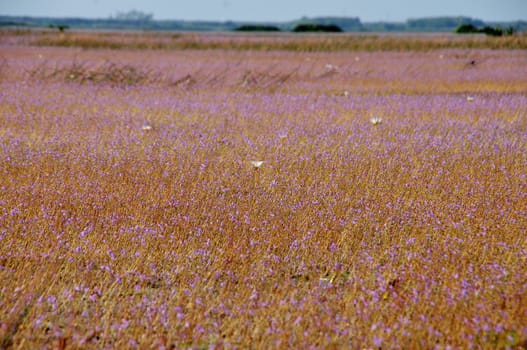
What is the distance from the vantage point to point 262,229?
392 cm

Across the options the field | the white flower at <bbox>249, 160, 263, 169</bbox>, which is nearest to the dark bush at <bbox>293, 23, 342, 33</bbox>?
the field

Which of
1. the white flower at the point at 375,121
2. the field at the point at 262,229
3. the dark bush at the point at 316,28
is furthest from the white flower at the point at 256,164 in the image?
the dark bush at the point at 316,28

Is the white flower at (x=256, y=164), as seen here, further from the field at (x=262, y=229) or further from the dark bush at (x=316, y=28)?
the dark bush at (x=316, y=28)

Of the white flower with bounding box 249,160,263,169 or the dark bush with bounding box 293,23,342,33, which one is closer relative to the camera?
the white flower with bounding box 249,160,263,169

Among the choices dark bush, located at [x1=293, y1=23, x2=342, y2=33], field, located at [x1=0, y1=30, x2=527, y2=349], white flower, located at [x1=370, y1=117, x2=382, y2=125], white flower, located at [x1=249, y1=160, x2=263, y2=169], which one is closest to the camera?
field, located at [x1=0, y1=30, x2=527, y2=349]

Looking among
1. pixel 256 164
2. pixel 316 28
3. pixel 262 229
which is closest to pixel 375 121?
pixel 256 164

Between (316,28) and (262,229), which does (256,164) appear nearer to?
(262,229)

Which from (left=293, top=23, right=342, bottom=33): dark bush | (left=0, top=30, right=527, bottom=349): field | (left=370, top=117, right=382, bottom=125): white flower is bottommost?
(left=0, top=30, right=527, bottom=349): field

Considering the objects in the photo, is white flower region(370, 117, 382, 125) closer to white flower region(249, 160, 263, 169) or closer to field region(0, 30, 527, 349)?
field region(0, 30, 527, 349)

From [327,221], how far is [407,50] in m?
24.7

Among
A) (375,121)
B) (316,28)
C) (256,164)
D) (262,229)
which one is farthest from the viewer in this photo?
(316,28)

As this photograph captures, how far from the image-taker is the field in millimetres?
2740

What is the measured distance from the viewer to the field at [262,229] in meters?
2.74

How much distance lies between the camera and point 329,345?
2.58 metres
